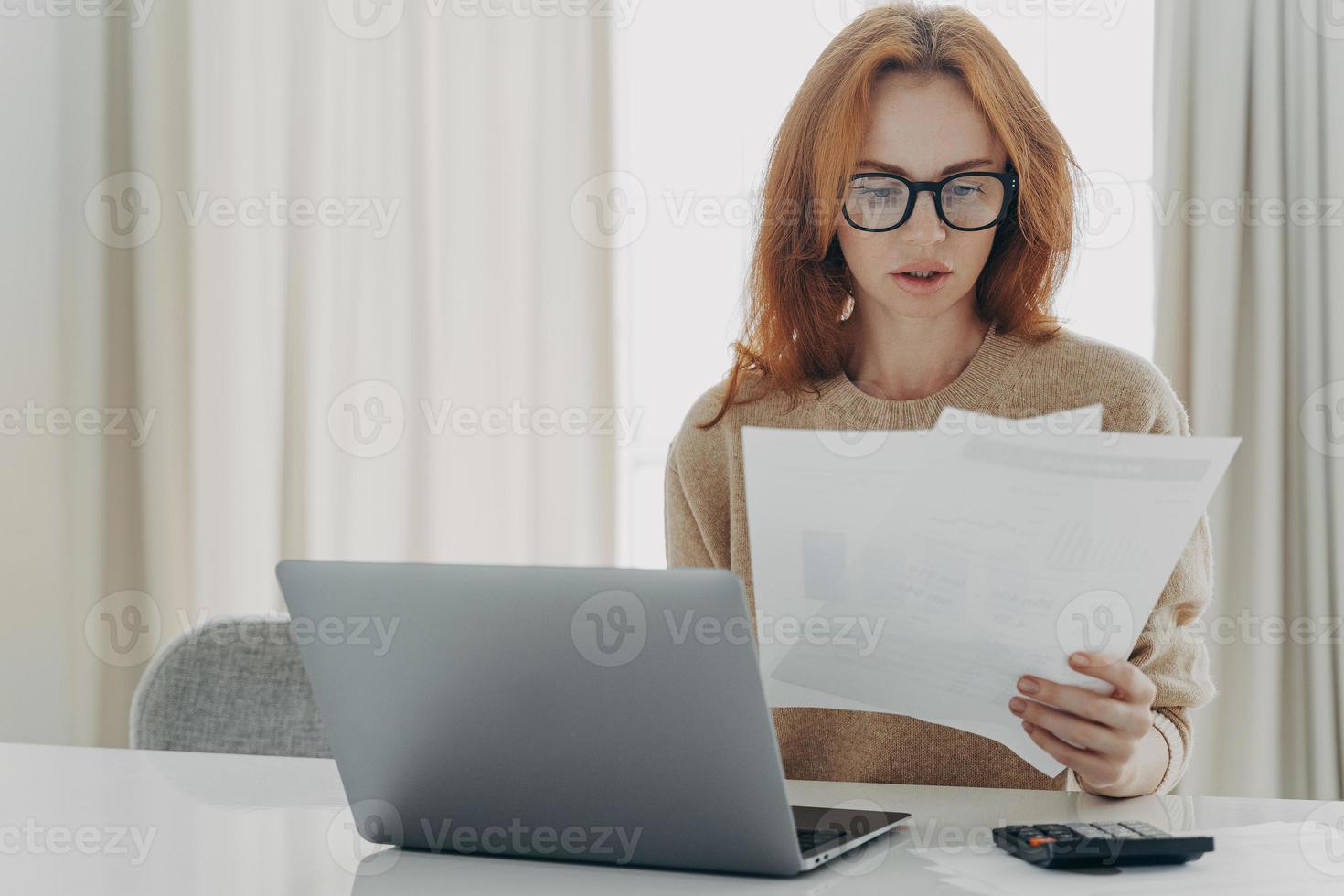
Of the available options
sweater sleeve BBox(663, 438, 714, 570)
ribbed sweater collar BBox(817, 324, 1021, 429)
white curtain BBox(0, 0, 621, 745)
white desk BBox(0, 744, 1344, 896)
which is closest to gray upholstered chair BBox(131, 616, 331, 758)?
white desk BBox(0, 744, 1344, 896)

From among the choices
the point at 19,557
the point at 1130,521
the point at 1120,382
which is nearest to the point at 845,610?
the point at 1130,521

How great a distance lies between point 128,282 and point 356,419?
1.82 feet

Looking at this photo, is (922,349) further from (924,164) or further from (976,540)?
(976,540)

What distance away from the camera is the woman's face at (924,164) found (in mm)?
1124

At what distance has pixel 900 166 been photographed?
44.9 inches

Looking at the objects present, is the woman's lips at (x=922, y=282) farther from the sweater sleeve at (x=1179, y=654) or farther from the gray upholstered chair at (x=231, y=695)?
the gray upholstered chair at (x=231, y=695)

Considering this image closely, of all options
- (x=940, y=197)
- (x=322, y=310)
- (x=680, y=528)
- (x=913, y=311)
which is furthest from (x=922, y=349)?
(x=322, y=310)

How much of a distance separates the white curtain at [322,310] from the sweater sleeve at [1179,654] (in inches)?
57.7

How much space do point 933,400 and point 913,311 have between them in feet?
0.30

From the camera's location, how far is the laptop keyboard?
0.63 meters

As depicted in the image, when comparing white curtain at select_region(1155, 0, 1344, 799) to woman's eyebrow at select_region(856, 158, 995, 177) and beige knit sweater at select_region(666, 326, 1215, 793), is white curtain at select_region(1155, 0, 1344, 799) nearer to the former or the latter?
beige knit sweater at select_region(666, 326, 1215, 793)

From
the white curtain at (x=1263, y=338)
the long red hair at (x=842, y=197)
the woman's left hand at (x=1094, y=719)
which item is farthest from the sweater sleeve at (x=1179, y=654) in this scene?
the white curtain at (x=1263, y=338)

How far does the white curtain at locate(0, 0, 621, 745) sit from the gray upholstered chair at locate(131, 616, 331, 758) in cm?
114

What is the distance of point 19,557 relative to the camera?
2.34 metres
